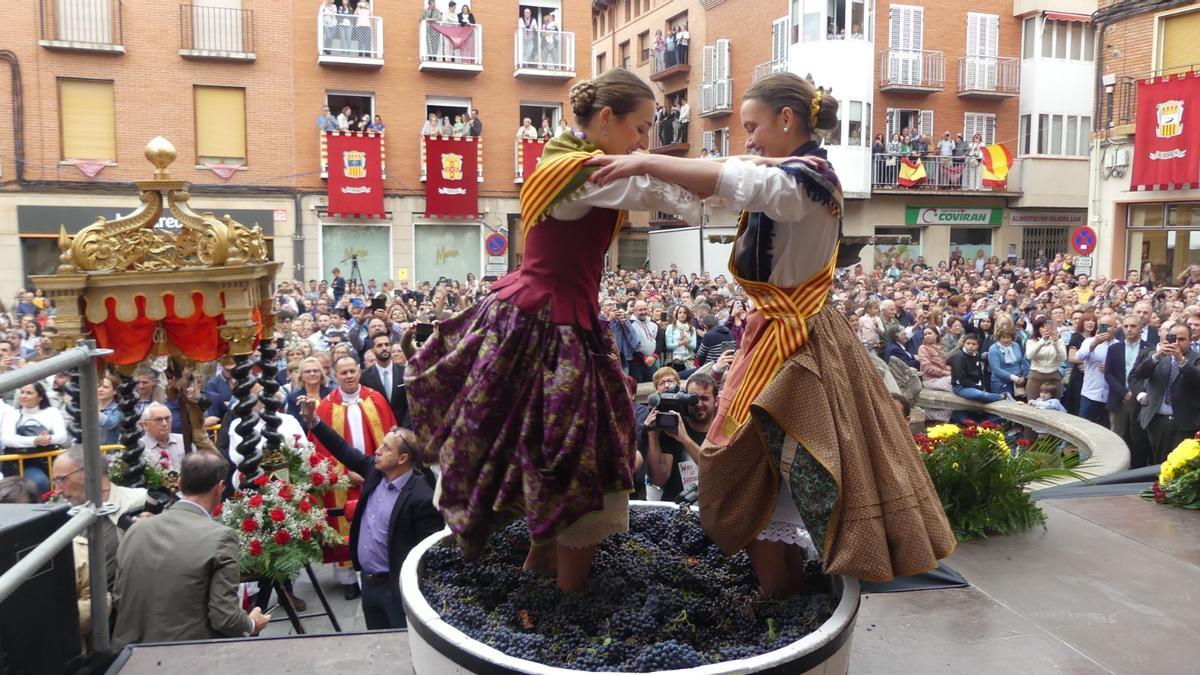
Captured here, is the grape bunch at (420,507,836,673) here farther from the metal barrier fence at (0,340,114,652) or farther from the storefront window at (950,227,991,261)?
the storefront window at (950,227,991,261)

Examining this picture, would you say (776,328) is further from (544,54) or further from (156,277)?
(544,54)

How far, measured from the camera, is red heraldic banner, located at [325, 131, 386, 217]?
945 inches

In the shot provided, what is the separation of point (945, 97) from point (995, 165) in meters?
2.63

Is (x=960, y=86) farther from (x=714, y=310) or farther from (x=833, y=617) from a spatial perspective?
(x=833, y=617)

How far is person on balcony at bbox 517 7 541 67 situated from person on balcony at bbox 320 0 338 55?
187 inches

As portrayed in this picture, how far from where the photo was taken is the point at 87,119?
2253 cm

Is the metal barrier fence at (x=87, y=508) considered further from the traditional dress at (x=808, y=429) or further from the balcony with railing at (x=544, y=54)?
the balcony with railing at (x=544, y=54)

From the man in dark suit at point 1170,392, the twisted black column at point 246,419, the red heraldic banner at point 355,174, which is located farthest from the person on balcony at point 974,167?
the twisted black column at point 246,419

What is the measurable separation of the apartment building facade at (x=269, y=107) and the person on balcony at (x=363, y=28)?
1.1 inches

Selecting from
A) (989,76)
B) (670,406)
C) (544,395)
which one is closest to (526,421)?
(544,395)

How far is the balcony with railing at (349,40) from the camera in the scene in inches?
938

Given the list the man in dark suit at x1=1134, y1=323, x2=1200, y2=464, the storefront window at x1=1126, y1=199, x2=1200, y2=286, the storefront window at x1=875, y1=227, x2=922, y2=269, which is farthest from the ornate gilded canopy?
the storefront window at x1=875, y1=227, x2=922, y2=269

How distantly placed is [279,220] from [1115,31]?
805 inches

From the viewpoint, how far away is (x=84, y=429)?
303cm
